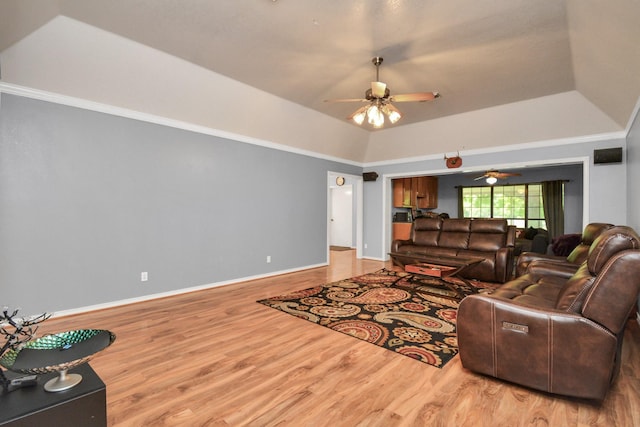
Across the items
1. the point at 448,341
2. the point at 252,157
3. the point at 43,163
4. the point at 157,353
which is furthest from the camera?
the point at 252,157

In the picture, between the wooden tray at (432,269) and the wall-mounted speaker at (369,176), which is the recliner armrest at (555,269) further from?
the wall-mounted speaker at (369,176)

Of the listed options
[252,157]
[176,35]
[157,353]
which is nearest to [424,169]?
→ [252,157]

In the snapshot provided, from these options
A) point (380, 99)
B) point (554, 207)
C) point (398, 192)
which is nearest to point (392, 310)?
point (380, 99)

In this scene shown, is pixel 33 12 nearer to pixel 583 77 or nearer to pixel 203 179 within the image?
pixel 203 179

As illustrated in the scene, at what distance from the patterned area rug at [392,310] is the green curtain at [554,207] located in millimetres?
4877

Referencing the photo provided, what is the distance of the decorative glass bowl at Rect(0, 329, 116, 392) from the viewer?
1.11 m

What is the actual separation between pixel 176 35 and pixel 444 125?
14.9 ft

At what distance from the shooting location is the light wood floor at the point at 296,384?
1698 millimetres

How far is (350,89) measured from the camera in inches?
167

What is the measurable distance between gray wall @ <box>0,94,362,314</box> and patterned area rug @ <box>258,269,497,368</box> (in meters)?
1.43

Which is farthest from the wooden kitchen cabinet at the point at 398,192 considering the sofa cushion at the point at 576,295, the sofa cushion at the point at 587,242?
the sofa cushion at the point at 576,295

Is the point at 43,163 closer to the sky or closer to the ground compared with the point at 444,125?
closer to the ground

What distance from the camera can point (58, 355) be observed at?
121 centimetres

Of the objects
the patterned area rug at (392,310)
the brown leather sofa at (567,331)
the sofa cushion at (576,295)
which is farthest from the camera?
the patterned area rug at (392,310)
